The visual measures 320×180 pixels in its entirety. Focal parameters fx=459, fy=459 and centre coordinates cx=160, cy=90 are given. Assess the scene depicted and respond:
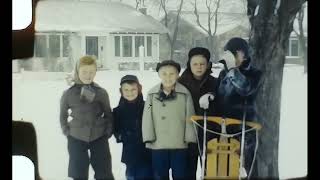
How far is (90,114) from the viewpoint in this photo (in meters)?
1.48

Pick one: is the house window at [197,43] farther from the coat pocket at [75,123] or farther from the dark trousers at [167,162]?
the coat pocket at [75,123]

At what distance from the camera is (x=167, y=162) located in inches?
59.6

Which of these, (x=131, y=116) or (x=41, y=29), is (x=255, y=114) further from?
(x=41, y=29)

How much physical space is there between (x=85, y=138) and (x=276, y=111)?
25.4 inches

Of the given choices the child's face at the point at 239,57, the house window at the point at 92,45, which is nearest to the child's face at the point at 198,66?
the child's face at the point at 239,57

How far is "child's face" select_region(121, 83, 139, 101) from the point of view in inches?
58.9

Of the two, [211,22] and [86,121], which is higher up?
[211,22]

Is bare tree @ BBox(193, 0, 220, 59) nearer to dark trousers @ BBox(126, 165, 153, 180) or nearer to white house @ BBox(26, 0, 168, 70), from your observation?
white house @ BBox(26, 0, 168, 70)

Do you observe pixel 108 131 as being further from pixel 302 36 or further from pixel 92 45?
pixel 302 36

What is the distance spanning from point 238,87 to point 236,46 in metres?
0.14

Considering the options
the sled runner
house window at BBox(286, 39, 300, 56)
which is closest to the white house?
the sled runner

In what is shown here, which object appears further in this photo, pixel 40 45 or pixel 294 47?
pixel 294 47

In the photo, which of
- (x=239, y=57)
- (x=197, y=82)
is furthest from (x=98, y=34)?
(x=239, y=57)
